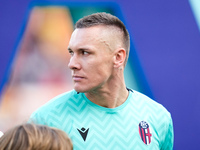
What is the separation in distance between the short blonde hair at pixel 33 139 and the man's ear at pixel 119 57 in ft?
2.85

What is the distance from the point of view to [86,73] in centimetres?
211

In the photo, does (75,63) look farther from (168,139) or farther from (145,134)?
(168,139)

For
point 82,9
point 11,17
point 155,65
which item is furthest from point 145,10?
point 11,17

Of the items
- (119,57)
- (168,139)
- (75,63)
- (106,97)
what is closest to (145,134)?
(168,139)

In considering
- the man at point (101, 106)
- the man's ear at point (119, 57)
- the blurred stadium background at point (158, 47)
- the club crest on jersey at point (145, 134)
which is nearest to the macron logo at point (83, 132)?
the man at point (101, 106)

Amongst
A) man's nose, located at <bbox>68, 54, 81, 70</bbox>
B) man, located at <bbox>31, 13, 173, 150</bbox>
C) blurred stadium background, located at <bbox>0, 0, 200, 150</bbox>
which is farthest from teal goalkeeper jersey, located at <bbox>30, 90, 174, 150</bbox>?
blurred stadium background, located at <bbox>0, 0, 200, 150</bbox>

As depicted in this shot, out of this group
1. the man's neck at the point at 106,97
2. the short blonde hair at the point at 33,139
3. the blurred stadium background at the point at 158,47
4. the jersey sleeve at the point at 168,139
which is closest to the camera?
the short blonde hair at the point at 33,139

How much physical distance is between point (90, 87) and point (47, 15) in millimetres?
4066

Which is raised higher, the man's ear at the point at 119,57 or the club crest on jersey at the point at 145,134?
the man's ear at the point at 119,57

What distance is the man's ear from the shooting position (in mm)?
2242

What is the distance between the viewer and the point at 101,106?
219 cm

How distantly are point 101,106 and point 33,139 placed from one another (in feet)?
2.75

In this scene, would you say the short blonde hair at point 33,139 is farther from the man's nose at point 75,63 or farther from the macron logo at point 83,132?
the man's nose at point 75,63

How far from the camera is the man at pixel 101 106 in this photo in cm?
207
